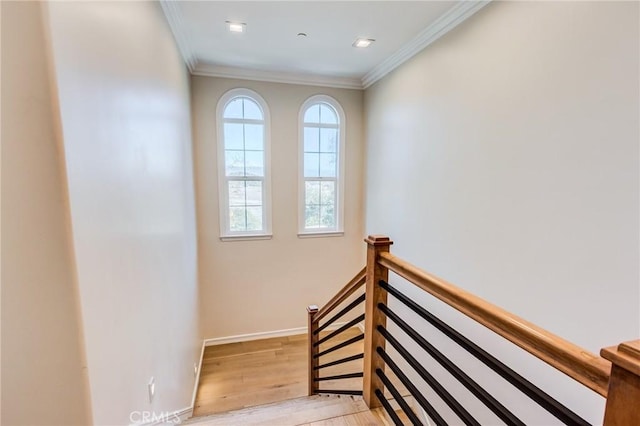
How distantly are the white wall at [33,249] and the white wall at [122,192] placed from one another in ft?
0.15

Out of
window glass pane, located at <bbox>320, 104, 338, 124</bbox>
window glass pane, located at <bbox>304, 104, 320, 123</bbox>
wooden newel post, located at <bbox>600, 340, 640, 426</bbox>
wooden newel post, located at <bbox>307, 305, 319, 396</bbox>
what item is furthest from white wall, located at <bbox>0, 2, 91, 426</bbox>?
window glass pane, located at <bbox>320, 104, 338, 124</bbox>

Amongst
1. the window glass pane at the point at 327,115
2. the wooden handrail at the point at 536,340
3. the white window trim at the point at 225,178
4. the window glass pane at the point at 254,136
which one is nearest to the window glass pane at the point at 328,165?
the window glass pane at the point at 327,115

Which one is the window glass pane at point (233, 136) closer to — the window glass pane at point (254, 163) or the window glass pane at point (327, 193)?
the window glass pane at point (254, 163)

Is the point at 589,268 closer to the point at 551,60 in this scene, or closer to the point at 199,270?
the point at 551,60

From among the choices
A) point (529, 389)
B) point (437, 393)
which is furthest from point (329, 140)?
point (529, 389)

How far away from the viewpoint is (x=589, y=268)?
1504 mm

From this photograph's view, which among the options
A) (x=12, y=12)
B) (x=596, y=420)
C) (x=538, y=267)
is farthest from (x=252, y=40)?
(x=596, y=420)

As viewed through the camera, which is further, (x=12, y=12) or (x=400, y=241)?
(x=400, y=241)

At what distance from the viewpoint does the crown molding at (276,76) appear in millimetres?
3590

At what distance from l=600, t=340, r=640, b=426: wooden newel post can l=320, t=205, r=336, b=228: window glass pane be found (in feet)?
12.5

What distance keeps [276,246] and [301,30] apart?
2647 millimetres

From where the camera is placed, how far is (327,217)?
439 centimetres

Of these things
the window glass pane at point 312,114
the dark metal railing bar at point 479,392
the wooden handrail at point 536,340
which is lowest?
the dark metal railing bar at point 479,392

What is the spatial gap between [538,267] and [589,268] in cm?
28
